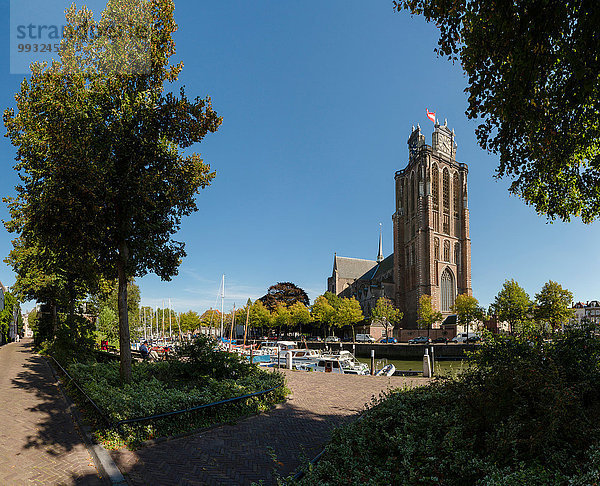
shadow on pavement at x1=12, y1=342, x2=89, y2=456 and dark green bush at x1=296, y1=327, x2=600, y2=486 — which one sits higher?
dark green bush at x1=296, y1=327, x2=600, y2=486

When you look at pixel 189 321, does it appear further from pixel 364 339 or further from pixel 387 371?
pixel 387 371

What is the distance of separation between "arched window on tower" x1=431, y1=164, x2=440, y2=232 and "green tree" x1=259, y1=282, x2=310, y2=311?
33.8 m

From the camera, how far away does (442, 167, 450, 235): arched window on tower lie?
78.8m

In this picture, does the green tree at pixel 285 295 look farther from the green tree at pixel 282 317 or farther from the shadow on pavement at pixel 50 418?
the shadow on pavement at pixel 50 418

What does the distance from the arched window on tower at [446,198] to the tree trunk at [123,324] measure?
75.1m

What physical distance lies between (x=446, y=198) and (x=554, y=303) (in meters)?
37.7

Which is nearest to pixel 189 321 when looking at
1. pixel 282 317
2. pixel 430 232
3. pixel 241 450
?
pixel 282 317

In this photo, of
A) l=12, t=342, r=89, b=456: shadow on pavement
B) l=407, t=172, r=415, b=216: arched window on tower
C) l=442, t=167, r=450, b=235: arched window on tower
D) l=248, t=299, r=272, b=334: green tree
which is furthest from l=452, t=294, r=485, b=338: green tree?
l=12, t=342, r=89, b=456: shadow on pavement

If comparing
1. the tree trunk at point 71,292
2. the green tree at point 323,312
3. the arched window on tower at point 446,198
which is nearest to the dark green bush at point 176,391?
the tree trunk at point 71,292

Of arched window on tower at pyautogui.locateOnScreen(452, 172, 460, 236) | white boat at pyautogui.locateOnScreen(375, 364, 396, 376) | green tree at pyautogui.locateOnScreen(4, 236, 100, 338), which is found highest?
arched window on tower at pyautogui.locateOnScreen(452, 172, 460, 236)

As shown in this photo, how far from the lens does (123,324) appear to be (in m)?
11.9

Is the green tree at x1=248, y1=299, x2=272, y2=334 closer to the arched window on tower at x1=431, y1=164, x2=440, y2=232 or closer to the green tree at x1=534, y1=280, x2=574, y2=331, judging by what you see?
the arched window on tower at x1=431, y1=164, x2=440, y2=232

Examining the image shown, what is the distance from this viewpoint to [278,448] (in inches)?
304

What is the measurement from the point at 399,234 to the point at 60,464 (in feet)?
265
